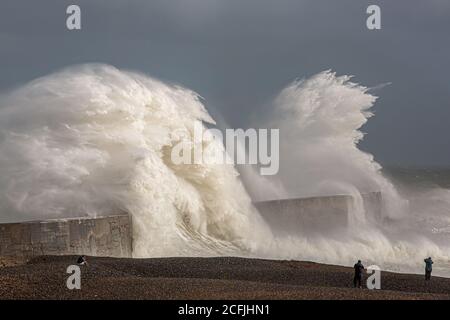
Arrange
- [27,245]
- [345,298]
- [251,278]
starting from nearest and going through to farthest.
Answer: [345,298] < [251,278] < [27,245]

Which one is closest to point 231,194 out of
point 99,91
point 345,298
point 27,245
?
point 99,91

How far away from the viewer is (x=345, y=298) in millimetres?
9086

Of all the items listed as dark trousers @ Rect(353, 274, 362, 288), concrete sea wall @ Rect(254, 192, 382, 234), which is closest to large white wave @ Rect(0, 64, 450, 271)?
concrete sea wall @ Rect(254, 192, 382, 234)

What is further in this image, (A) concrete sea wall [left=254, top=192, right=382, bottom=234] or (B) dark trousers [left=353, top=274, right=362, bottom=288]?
(A) concrete sea wall [left=254, top=192, right=382, bottom=234]

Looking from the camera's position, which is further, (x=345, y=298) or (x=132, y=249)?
(x=132, y=249)

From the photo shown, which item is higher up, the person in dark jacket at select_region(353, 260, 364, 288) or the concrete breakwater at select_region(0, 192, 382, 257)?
the concrete breakwater at select_region(0, 192, 382, 257)

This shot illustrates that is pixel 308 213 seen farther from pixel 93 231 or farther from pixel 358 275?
pixel 358 275

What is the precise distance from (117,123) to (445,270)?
10018mm

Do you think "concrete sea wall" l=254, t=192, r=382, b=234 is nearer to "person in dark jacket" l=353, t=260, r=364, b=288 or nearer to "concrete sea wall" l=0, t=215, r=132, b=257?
"concrete sea wall" l=0, t=215, r=132, b=257

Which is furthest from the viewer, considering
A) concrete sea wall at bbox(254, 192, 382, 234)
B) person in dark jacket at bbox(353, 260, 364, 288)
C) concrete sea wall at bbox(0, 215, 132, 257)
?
concrete sea wall at bbox(254, 192, 382, 234)

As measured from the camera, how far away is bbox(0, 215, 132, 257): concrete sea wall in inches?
557

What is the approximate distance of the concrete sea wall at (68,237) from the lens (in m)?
14.1

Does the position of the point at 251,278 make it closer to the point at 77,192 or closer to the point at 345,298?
the point at 345,298

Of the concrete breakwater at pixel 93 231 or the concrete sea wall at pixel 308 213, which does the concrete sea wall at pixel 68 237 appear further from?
the concrete sea wall at pixel 308 213
